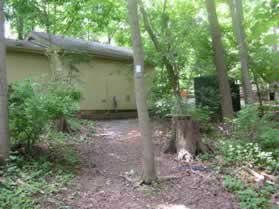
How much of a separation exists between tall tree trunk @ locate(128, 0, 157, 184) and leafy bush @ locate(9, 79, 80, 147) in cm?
175

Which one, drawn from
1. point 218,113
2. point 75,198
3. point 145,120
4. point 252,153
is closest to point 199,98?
point 218,113

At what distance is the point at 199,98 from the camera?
11.0m

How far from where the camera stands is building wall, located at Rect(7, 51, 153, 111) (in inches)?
432

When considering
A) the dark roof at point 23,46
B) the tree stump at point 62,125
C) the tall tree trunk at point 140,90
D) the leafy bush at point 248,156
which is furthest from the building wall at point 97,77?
the tall tree trunk at point 140,90

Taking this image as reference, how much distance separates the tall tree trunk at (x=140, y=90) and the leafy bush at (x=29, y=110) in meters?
1.75

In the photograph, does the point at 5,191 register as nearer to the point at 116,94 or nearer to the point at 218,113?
the point at 218,113

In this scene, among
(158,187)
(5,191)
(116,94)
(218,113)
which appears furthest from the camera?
(116,94)

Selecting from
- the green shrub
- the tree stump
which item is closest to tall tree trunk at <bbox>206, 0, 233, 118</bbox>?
the tree stump

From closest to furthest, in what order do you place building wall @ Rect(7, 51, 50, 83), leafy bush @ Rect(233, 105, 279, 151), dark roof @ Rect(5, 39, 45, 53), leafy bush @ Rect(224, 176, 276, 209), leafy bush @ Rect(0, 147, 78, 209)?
leafy bush @ Rect(0, 147, 78, 209) < leafy bush @ Rect(224, 176, 276, 209) < leafy bush @ Rect(233, 105, 279, 151) < dark roof @ Rect(5, 39, 45, 53) < building wall @ Rect(7, 51, 50, 83)

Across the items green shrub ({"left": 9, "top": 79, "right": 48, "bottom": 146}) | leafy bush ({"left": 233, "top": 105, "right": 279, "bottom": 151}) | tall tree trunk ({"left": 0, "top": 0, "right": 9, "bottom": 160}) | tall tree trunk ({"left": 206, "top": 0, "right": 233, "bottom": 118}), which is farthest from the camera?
tall tree trunk ({"left": 206, "top": 0, "right": 233, "bottom": 118})

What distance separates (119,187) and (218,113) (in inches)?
260

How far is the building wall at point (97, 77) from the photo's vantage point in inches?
432

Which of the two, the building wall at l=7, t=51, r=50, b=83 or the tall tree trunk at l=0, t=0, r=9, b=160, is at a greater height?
the building wall at l=7, t=51, r=50, b=83

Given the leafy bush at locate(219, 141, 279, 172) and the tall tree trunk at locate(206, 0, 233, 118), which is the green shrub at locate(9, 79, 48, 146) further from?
the tall tree trunk at locate(206, 0, 233, 118)
